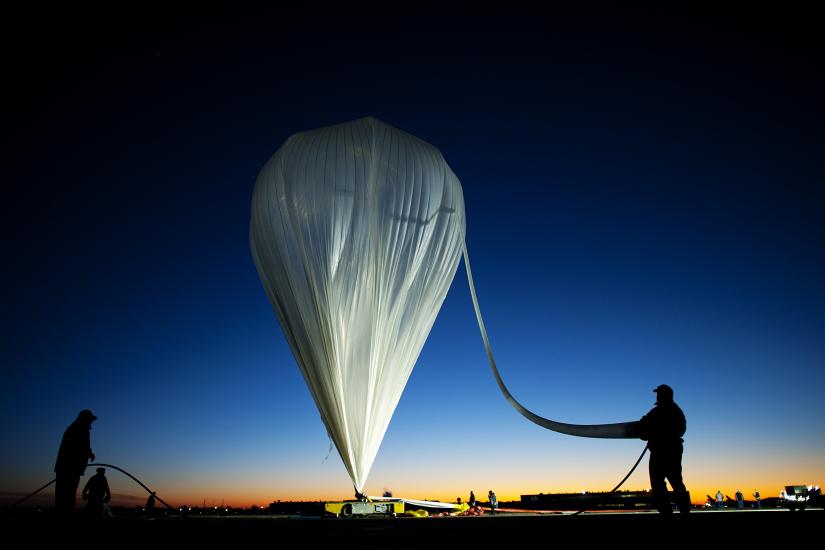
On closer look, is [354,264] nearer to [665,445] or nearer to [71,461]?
[71,461]

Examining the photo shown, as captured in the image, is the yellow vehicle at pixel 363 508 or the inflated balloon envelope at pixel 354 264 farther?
the yellow vehicle at pixel 363 508

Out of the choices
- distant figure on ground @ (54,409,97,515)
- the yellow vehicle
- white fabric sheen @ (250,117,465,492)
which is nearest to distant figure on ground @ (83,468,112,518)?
distant figure on ground @ (54,409,97,515)

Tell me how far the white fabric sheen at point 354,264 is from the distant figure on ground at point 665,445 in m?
7.64

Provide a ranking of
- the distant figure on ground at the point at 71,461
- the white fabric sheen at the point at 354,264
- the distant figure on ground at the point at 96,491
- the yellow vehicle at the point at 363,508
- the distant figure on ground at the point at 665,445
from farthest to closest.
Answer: the yellow vehicle at the point at 363,508, the white fabric sheen at the point at 354,264, the distant figure on ground at the point at 96,491, the distant figure on ground at the point at 71,461, the distant figure on ground at the point at 665,445

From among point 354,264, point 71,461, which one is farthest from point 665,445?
point 71,461

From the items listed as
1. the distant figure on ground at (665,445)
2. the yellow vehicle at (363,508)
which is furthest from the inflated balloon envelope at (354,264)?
the distant figure on ground at (665,445)

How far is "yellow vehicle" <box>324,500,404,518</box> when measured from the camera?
1551cm

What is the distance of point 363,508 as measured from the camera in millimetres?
15531

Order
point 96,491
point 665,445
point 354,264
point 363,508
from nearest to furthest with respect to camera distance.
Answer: point 665,445 < point 96,491 < point 354,264 < point 363,508

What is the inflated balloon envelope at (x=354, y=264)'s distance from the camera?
13.4 metres

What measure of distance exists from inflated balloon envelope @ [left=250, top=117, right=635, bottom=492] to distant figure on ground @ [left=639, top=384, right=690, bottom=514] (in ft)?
23.3

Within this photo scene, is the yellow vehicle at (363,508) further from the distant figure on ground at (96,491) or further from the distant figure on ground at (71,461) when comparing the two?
the distant figure on ground at (71,461)

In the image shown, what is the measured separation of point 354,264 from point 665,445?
28.4 ft

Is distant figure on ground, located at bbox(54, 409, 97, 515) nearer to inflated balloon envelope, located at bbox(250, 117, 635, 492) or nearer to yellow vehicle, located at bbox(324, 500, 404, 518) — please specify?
inflated balloon envelope, located at bbox(250, 117, 635, 492)
